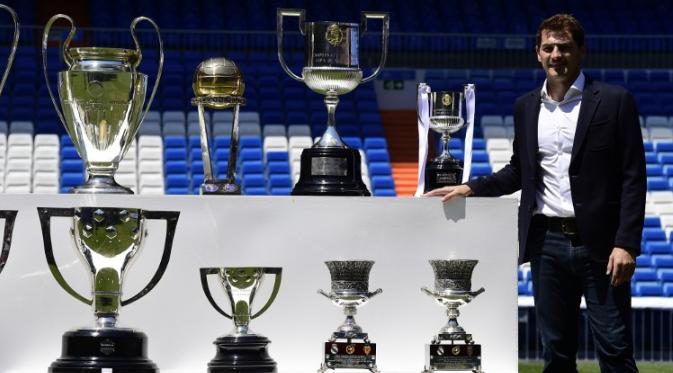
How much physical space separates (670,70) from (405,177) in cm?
403

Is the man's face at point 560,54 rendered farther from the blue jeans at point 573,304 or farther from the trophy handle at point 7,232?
the trophy handle at point 7,232

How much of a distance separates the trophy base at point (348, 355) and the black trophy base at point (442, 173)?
0.79 meters

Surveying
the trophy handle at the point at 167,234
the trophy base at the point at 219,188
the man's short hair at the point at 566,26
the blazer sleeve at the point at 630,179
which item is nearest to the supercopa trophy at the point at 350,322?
the trophy handle at the point at 167,234

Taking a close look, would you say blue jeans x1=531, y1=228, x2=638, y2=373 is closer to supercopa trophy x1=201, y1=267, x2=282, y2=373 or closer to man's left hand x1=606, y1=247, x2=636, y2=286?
man's left hand x1=606, y1=247, x2=636, y2=286

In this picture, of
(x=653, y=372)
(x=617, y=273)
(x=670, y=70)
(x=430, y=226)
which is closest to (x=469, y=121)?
(x=430, y=226)

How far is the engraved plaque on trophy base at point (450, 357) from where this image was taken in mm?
3979

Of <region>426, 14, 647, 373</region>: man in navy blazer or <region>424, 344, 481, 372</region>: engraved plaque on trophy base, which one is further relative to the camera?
<region>426, 14, 647, 373</region>: man in navy blazer

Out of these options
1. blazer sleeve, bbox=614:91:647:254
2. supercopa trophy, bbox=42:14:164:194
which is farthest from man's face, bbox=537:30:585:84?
supercopa trophy, bbox=42:14:164:194

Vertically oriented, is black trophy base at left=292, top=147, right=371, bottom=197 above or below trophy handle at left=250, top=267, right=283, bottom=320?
above

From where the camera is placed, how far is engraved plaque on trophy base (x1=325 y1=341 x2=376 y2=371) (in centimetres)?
391

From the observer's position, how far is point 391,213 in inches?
169

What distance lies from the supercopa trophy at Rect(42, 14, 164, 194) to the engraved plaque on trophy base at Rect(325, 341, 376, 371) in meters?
0.76

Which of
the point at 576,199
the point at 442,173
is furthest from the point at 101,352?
the point at 576,199

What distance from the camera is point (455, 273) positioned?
13.0 feet
